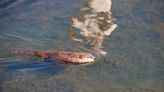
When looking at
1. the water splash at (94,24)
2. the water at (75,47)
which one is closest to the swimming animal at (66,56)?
the water at (75,47)

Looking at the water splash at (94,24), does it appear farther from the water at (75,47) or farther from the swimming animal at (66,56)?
the swimming animal at (66,56)

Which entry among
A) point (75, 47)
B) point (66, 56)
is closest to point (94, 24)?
point (75, 47)

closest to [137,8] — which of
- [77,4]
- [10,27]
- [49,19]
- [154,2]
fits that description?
[154,2]

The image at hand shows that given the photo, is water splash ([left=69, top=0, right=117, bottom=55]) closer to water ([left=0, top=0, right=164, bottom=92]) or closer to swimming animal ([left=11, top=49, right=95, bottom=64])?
water ([left=0, top=0, right=164, bottom=92])

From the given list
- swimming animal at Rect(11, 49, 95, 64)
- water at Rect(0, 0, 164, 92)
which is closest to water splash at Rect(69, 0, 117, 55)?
water at Rect(0, 0, 164, 92)

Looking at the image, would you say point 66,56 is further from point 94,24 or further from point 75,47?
point 94,24
